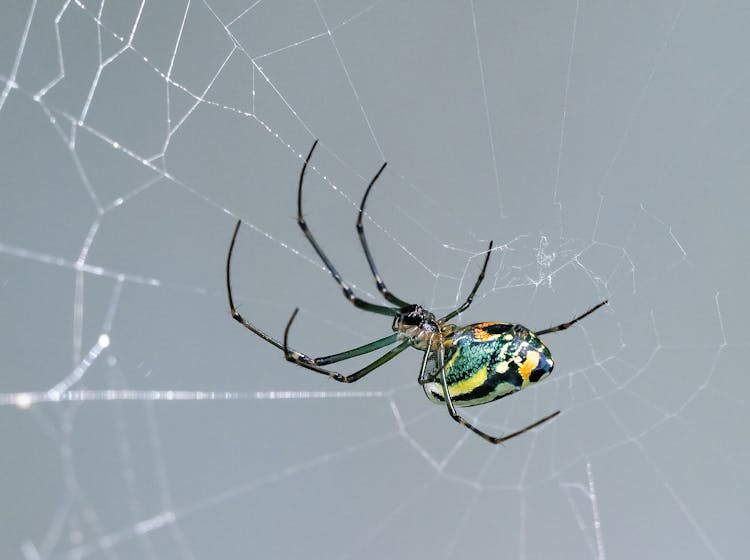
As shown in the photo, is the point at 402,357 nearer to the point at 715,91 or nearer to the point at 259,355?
the point at 259,355

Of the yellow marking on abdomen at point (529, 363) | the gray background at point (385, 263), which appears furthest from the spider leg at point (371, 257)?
the gray background at point (385, 263)

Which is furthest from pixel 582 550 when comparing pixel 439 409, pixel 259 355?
pixel 259 355

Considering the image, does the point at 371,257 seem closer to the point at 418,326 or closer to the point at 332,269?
the point at 332,269

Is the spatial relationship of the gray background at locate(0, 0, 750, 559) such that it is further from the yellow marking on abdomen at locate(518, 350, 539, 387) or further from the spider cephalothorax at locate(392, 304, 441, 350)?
the yellow marking on abdomen at locate(518, 350, 539, 387)

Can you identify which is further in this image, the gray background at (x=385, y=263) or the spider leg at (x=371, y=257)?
the gray background at (x=385, y=263)

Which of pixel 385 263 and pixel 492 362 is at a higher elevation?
pixel 385 263

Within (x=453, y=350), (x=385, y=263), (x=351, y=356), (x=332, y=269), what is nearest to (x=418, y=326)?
(x=453, y=350)

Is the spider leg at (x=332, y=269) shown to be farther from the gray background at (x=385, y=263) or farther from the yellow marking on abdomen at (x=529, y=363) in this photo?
the gray background at (x=385, y=263)

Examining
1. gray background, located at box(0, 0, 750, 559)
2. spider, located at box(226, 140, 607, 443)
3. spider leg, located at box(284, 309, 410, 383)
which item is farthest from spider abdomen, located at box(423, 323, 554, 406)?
gray background, located at box(0, 0, 750, 559)
